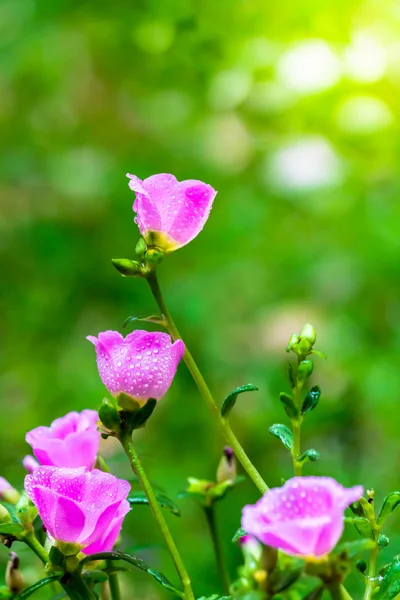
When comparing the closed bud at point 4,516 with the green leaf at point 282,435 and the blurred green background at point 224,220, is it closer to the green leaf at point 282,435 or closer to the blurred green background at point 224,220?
the green leaf at point 282,435

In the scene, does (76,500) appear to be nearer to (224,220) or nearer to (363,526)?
(363,526)

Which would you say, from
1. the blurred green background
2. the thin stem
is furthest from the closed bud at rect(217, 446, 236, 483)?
the blurred green background

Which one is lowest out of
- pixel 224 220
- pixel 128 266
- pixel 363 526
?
pixel 224 220

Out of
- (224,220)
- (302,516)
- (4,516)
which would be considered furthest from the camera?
(224,220)

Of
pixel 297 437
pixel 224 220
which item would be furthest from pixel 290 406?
pixel 224 220

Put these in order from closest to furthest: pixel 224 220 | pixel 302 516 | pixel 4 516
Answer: pixel 302 516, pixel 4 516, pixel 224 220

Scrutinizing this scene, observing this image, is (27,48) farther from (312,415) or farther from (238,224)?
(312,415)
